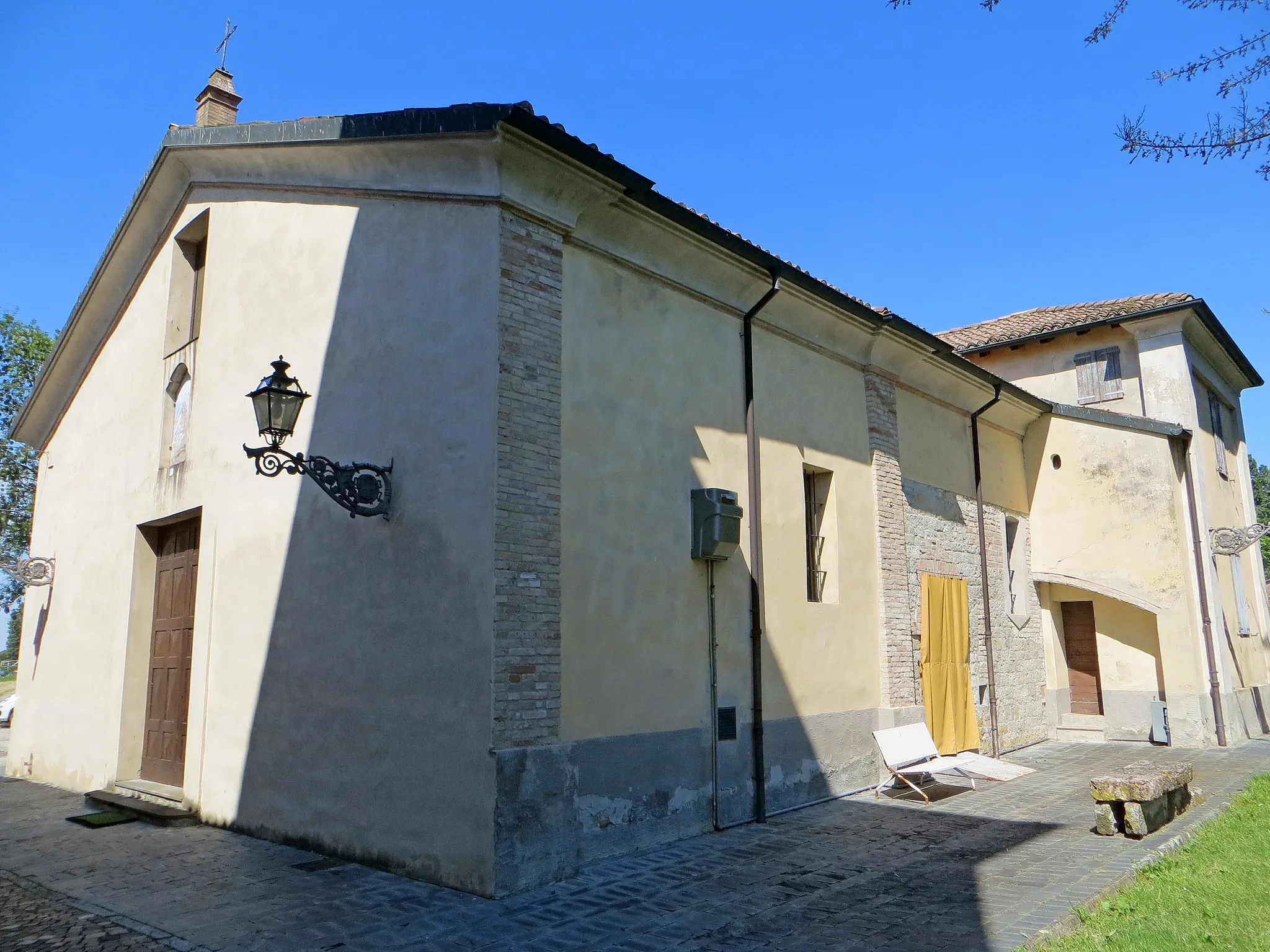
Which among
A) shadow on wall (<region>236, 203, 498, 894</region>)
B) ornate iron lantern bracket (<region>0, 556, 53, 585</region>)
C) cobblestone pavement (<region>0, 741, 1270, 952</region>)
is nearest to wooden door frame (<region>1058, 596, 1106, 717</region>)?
cobblestone pavement (<region>0, 741, 1270, 952</region>)

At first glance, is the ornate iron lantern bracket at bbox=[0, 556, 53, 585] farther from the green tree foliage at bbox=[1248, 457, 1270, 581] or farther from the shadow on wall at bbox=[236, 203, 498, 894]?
the green tree foliage at bbox=[1248, 457, 1270, 581]

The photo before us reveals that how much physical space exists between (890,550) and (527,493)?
237 inches

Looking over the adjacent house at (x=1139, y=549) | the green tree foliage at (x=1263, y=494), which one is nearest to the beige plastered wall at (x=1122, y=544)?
the adjacent house at (x=1139, y=549)

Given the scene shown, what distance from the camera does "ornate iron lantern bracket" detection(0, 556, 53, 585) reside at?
11.8 meters

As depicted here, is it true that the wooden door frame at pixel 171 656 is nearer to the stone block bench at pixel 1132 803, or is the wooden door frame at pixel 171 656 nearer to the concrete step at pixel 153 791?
the concrete step at pixel 153 791

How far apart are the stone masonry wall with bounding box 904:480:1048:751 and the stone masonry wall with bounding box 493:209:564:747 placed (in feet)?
20.2

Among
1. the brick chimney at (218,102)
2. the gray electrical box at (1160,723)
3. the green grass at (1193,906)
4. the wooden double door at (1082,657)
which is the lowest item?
the green grass at (1193,906)

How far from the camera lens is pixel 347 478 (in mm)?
6562

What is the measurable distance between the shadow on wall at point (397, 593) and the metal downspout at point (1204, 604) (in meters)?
12.5

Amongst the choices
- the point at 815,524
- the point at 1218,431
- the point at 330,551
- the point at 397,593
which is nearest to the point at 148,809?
the point at 330,551

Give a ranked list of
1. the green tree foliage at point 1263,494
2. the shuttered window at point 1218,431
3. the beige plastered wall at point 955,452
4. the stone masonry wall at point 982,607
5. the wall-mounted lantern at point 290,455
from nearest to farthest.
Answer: the wall-mounted lantern at point 290,455 → the stone masonry wall at point 982,607 → the beige plastered wall at point 955,452 → the shuttered window at point 1218,431 → the green tree foliage at point 1263,494

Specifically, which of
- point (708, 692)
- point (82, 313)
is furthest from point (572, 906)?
point (82, 313)

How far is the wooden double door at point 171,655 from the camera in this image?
29.6 ft

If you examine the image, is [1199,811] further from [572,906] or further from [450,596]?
[450,596]
